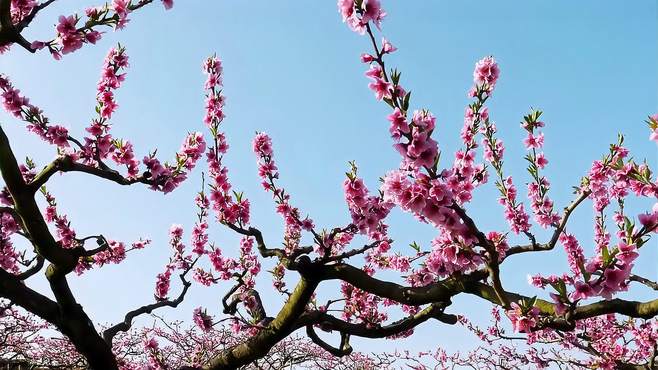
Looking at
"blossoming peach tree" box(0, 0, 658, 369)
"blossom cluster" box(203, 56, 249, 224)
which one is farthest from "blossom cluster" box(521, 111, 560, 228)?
"blossom cluster" box(203, 56, 249, 224)

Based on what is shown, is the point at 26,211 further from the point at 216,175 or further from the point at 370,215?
the point at 370,215

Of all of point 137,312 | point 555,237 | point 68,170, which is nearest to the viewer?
point 555,237

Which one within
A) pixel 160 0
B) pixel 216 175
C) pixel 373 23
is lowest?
pixel 373 23

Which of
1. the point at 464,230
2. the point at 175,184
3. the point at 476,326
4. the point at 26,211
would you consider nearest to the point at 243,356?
the point at 175,184

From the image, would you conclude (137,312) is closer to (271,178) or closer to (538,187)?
(271,178)

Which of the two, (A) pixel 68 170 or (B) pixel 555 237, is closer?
(B) pixel 555 237

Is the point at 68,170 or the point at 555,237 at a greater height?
the point at 68,170

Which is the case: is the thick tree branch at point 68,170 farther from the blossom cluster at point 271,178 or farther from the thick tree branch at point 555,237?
the thick tree branch at point 555,237

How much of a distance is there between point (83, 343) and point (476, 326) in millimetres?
9027

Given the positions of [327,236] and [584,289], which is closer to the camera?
[584,289]

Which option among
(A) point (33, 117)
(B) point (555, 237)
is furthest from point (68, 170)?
(B) point (555, 237)

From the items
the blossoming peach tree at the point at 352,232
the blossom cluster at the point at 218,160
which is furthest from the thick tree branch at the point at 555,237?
the blossom cluster at the point at 218,160

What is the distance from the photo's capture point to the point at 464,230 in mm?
3258

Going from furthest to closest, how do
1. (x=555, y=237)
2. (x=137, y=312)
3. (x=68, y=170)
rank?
(x=137, y=312) < (x=68, y=170) < (x=555, y=237)
